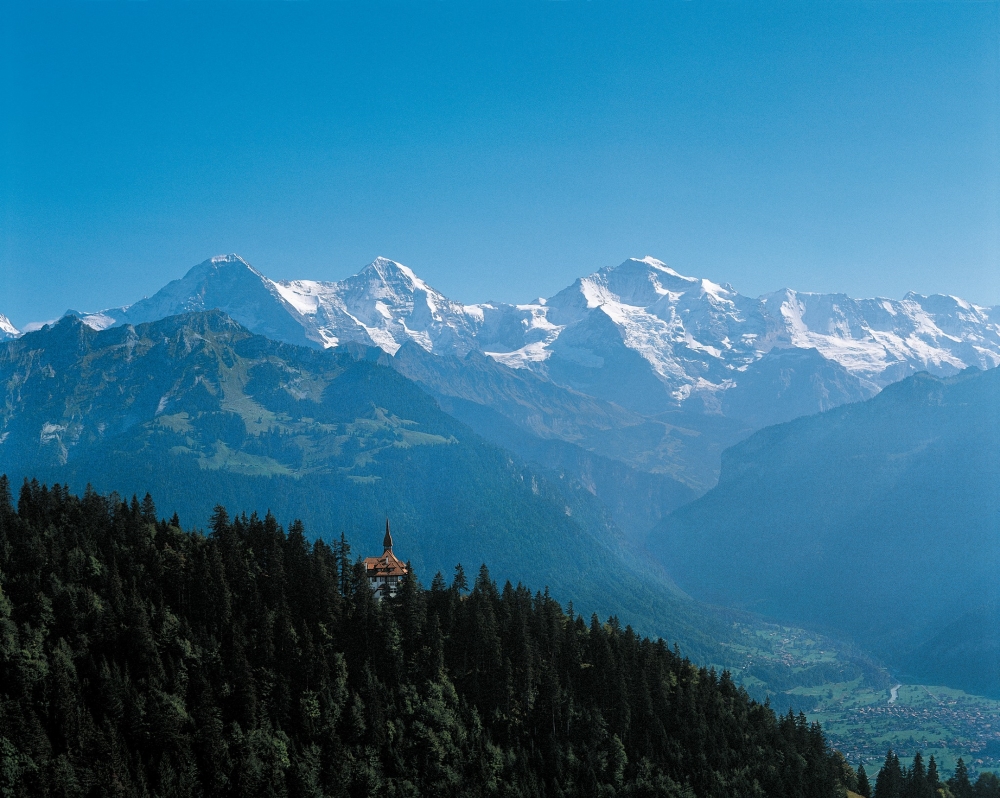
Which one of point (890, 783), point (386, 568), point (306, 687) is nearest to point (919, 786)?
point (890, 783)

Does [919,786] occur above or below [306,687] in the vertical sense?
below

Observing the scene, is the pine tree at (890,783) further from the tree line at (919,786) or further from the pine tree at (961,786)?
the pine tree at (961,786)

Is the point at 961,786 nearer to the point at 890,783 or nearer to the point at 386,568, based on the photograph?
the point at 890,783

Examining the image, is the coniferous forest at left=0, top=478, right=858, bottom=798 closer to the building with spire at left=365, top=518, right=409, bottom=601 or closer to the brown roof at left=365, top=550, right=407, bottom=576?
the building with spire at left=365, top=518, right=409, bottom=601

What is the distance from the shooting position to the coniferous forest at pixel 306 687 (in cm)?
12400

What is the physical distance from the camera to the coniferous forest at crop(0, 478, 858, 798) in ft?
407

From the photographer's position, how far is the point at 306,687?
451ft

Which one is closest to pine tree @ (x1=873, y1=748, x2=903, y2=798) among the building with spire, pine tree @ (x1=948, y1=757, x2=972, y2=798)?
pine tree @ (x1=948, y1=757, x2=972, y2=798)

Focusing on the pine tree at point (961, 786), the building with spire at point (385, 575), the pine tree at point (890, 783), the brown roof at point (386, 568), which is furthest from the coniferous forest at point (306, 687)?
the pine tree at point (961, 786)

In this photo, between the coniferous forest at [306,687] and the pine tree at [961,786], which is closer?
the coniferous forest at [306,687]

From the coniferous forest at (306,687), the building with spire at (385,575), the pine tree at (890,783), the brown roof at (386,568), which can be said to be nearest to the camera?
the coniferous forest at (306,687)

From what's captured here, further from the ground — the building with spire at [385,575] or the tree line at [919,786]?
the building with spire at [385,575]

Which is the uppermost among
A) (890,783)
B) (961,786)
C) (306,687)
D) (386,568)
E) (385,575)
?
(386,568)

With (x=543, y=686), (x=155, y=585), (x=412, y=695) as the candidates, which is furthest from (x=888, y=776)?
(x=155, y=585)
